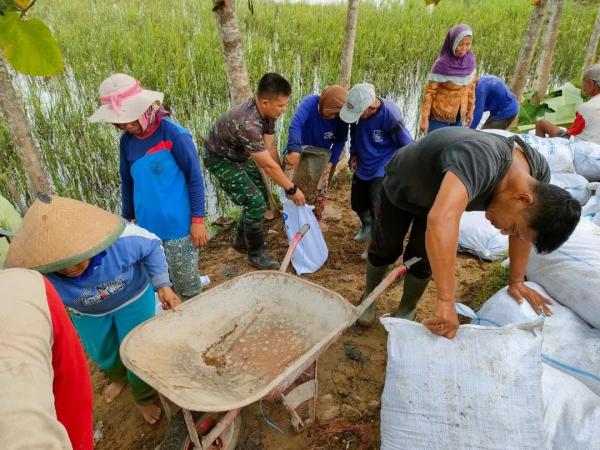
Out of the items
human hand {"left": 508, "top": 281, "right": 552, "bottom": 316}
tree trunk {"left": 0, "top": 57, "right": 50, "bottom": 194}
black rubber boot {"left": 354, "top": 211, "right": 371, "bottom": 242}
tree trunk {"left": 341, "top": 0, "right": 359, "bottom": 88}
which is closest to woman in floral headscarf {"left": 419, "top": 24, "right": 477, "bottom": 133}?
tree trunk {"left": 341, "top": 0, "right": 359, "bottom": 88}

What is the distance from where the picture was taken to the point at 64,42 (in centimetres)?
559

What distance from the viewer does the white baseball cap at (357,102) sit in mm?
2517

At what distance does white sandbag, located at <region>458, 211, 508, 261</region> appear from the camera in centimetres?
278

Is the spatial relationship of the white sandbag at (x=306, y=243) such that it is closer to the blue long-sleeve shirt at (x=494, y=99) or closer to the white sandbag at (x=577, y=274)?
Answer: the white sandbag at (x=577, y=274)

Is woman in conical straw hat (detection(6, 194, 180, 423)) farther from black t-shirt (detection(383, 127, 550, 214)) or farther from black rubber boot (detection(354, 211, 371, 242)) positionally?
black rubber boot (detection(354, 211, 371, 242))

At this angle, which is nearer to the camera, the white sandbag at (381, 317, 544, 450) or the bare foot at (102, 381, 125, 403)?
the white sandbag at (381, 317, 544, 450)

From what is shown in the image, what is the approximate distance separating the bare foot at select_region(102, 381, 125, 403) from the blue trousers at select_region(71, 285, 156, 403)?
0.83 feet

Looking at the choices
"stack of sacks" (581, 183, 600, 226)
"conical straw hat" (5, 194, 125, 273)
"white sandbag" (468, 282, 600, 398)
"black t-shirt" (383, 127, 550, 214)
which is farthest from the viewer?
"stack of sacks" (581, 183, 600, 226)

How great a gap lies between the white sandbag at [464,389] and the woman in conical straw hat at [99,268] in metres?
0.92

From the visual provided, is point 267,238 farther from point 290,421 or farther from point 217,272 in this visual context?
point 290,421

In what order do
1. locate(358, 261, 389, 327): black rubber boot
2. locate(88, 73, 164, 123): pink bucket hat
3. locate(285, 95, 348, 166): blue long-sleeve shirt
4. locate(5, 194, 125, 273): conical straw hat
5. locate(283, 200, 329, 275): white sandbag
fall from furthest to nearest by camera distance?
locate(285, 95, 348, 166): blue long-sleeve shirt < locate(283, 200, 329, 275): white sandbag < locate(358, 261, 389, 327): black rubber boot < locate(88, 73, 164, 123): pink bucket hat < locate(5, 194, 125, 273): conical straw hat

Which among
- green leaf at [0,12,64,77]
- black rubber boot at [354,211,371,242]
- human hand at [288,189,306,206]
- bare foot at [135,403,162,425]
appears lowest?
bare foot at [135,403,162,425]

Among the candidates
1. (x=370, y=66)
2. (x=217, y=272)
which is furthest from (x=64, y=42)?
(x=217, y=272)

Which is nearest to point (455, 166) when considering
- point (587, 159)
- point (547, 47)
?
point (587, 159)
